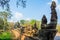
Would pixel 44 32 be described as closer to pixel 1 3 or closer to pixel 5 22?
pixel 1 3

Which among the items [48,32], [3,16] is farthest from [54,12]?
[3,16]

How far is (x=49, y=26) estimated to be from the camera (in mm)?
13906

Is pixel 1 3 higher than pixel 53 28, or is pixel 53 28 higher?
pixel 1 3

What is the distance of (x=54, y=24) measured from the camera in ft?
45.9

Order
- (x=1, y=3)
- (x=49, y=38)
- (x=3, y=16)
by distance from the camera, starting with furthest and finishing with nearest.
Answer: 1. (x=3, y=16)
2. (x=49, y=38)
3. (x=1, y=3)

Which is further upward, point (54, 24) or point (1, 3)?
point (1, 3)

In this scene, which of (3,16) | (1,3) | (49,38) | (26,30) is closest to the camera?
(1,3)

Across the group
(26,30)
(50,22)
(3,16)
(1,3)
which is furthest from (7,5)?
(3,16)

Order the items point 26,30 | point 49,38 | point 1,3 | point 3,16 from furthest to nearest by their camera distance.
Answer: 1. point 3,16
2. point 26,30
3. point 49,38
4. point 1,3

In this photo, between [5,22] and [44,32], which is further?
[5,22]

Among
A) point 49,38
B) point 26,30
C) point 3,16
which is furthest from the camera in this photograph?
point 3,16

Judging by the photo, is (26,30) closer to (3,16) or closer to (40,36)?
(40,36)

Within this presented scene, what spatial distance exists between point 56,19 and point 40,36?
1511 millimetres

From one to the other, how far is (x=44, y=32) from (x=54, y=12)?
4.66 feet
